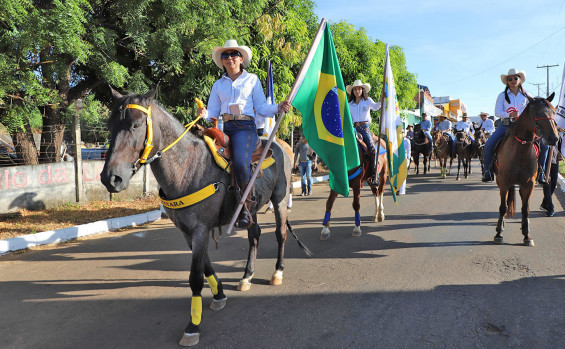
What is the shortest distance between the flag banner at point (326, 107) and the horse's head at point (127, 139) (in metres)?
2.10

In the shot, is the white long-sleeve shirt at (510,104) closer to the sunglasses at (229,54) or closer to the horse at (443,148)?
the sunglasses at (229,54)

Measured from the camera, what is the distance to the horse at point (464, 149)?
51.0 feet

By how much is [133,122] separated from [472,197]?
10.3 meters

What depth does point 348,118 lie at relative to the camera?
189 inches

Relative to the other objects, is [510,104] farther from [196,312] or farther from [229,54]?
[196,312]

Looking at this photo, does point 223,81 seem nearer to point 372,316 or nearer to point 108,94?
point 372,316

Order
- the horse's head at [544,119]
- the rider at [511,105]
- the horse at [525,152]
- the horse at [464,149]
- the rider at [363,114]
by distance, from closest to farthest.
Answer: the horse's head at [544,119], the horse at [525,152], the rider at [511,105], the rider at [363,114], the horse at [464,149]

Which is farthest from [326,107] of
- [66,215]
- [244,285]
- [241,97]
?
[66,215]

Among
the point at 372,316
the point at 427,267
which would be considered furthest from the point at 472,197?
the point at 372,316

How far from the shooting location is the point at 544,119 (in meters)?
5.24

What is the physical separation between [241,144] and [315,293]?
1857mm

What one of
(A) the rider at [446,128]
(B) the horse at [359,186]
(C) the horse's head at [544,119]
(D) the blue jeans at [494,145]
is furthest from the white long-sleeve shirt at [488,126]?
(C) the horse's head at [544,119]

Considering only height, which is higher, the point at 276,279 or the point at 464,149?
the point at 464,149

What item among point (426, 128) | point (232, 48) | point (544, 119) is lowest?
point (544, 119)
